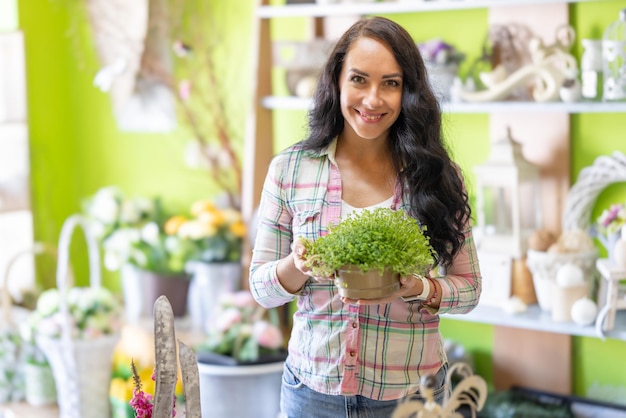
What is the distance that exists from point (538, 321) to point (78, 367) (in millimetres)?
1424

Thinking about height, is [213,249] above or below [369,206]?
below

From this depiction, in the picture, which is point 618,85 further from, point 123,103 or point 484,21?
point 123,103

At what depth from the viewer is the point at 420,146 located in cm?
166

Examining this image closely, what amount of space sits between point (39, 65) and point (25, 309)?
977 mm

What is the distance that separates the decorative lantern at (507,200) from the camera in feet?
9.21

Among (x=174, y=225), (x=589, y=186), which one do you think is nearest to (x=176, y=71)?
(x=174, y=225)

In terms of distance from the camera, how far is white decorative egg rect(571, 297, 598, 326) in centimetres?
267

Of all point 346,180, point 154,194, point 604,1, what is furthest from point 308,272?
point 154,194

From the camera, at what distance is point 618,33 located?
2664mm

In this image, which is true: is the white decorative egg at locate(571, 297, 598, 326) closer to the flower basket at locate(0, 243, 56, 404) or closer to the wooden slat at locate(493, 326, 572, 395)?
the wooden slat at locate(493, 326, 572, 395)

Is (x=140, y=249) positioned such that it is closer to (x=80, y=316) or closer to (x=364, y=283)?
(x=80, y=316)

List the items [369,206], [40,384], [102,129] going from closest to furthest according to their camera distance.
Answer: [369,206]
[40,384]
[102,129]

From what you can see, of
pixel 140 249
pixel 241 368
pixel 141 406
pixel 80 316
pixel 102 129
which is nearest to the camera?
pixel 141 406

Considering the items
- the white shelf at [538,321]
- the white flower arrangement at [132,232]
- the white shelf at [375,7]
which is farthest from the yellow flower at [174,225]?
the white shelf at [538,321]
